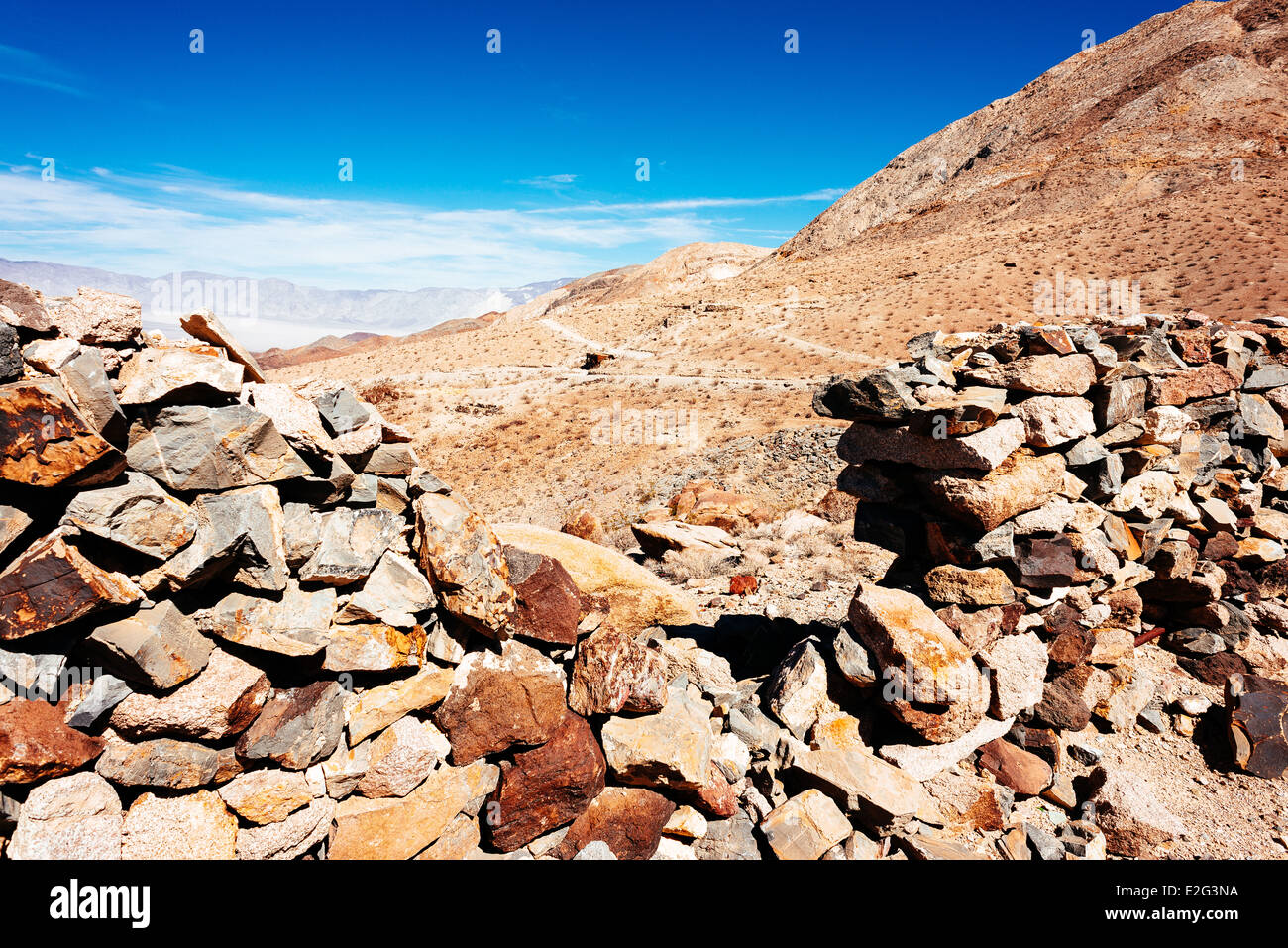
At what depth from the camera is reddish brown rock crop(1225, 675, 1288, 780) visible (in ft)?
18.3

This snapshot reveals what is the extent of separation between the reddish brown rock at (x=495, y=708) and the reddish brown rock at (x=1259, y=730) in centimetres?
649

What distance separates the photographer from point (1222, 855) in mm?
4996

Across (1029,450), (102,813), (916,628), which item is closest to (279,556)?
(102,813)

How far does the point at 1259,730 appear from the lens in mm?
5652

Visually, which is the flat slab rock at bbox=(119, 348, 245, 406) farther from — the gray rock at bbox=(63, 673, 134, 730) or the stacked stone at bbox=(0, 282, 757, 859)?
the gray rock at bbox=(63, 673, 134, 730)

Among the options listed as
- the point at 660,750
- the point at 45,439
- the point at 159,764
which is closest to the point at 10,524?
the point at 45,439

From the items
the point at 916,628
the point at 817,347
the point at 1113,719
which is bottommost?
the point at 1113,719

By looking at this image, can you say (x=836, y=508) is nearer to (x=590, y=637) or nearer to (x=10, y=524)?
(x=590, y=637)

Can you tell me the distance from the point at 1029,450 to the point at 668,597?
3.76 meters

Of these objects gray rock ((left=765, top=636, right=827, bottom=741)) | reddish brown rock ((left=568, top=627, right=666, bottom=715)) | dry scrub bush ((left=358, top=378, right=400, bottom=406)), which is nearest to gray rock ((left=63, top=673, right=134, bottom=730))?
reddish brown rock ((left=568, top=627, right=666, bottom=715))

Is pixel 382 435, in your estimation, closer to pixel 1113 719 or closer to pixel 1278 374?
pixel 1113 719

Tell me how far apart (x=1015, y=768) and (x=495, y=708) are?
4668 mm

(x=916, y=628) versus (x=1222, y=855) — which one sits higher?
(x=916, y=628)

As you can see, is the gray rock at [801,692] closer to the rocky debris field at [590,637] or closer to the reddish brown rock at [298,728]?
the rocky debris field at [590,637]
